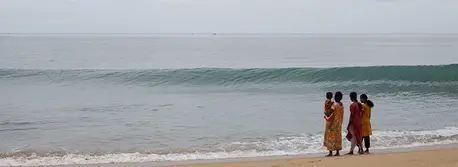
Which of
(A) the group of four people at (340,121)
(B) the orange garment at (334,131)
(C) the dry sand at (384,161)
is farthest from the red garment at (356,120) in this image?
(C) the dry sand at (384,161)

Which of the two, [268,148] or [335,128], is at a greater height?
[335,128]

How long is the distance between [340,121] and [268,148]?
1927 mm

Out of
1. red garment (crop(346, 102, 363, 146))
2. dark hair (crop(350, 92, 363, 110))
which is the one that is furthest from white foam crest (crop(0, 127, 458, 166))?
dark hair (crop(350, 92, 363, 110))

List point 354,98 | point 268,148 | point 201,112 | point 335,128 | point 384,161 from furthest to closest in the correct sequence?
point 201,112 → point 268,148 → point 335,128 → point 354,98 → point 384,161

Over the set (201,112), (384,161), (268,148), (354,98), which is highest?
(354,98)

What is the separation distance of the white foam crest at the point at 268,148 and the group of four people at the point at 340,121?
102cm

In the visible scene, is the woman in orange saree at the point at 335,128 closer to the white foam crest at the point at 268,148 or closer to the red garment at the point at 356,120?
the red garment at the point at 356,120

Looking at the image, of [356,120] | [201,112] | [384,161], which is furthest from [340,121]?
[201,112]

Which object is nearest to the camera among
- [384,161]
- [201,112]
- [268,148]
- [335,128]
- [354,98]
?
[384,161]

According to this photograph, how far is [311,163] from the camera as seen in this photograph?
663 centimetres

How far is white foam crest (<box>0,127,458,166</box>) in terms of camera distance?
814cm

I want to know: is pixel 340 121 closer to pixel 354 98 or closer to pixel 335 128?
Result: pixel 335 128

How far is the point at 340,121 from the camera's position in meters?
7.59

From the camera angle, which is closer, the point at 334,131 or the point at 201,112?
the point at 334,131
